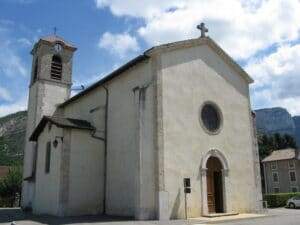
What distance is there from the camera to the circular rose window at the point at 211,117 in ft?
64.7

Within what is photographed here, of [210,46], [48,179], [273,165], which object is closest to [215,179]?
[210,46]

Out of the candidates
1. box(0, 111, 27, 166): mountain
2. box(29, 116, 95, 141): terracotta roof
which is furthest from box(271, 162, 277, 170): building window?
box(0, 111, 27, 166): mountain

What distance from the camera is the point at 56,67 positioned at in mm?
30797

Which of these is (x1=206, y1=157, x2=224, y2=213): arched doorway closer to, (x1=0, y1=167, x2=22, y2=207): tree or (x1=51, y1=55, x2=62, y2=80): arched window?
(x1=51, y1=55, x2=62, y2=80): arched window

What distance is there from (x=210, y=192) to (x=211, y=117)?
403 cm

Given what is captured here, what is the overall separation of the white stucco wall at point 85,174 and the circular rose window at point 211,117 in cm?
603

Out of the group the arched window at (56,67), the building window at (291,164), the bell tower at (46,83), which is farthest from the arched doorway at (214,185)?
the building window at (291,164)

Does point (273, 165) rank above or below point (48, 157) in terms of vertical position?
above

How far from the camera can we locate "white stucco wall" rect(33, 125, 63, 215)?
782 inches

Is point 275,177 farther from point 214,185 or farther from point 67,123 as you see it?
point 67,123

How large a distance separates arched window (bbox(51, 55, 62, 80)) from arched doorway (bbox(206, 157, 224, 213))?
16.5 metres

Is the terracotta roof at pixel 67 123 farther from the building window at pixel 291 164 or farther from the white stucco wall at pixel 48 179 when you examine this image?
the building window at pixel 291 164

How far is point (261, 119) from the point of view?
647 feet

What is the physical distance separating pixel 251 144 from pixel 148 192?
803 cm
